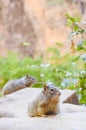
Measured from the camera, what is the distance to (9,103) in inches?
131

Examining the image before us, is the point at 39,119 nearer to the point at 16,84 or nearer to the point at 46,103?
the point at 46,103

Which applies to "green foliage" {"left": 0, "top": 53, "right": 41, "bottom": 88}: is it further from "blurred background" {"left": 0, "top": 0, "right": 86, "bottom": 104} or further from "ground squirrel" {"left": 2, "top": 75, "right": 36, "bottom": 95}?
"blurred background" {"left": 0, "top": 0, "right": 86, "bottom": 104}

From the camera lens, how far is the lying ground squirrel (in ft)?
8.63

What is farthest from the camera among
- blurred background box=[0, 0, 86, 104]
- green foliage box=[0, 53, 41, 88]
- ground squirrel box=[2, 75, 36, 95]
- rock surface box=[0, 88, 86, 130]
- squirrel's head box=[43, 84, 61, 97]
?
blurred background box=[0, 0, 86, 104]

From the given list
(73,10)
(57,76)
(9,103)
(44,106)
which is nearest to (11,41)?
(73,10)

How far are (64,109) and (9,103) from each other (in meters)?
0.51

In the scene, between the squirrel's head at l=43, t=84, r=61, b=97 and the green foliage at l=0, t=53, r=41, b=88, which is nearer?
the squirrel's head at l=43, t=84, r=61, b=97

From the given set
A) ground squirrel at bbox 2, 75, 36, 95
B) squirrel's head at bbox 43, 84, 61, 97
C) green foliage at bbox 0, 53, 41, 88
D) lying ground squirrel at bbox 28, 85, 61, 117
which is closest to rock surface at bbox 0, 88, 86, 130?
lying ground squirrel at bbox 28, 85, 61, 117

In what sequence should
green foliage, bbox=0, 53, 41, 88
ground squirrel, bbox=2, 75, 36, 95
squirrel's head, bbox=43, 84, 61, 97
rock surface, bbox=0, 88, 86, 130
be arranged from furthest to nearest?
green foliage, bbox=0, 53, 41, 88, ground squirrel, bbox=2, 75, 36, 95, squirrel's head, bbox=43, 84, 61, 97, rock surface, bbox=0, 88, 86, 130

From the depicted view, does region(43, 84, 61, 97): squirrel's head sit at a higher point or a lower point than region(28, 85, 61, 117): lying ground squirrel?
higher

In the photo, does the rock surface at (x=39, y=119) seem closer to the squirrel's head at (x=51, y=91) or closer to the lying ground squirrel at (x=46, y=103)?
the lying ground squirrel at (x=46, y=103)

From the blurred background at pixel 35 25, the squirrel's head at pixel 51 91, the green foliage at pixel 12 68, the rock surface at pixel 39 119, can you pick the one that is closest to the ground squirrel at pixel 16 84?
the rock surface at pixel 39 119

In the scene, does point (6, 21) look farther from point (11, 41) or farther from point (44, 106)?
point (44, 106)

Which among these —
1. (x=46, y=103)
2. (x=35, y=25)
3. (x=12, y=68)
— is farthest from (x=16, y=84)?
(x=35, y=25)
